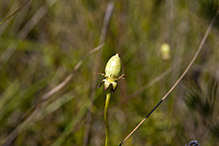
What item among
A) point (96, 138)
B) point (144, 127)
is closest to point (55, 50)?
point (96, 138)

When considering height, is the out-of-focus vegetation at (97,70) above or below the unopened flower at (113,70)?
above

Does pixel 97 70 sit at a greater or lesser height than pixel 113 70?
greater

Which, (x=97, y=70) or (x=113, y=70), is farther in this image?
(x=97, y=70)

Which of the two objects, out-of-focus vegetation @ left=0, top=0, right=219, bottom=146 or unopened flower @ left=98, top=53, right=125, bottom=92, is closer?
unopened flower @ left=98, top=53, right=125, bottom=92

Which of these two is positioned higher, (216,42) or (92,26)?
(92,26)

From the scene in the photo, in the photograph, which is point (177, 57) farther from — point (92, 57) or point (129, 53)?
point (92, 57)

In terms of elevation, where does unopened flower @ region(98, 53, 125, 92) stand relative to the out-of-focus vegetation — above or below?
below

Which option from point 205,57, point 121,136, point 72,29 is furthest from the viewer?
point 72,29

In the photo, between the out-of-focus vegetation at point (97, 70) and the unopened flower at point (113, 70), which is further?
the out-of-focus vegetation at point (97, 70)
